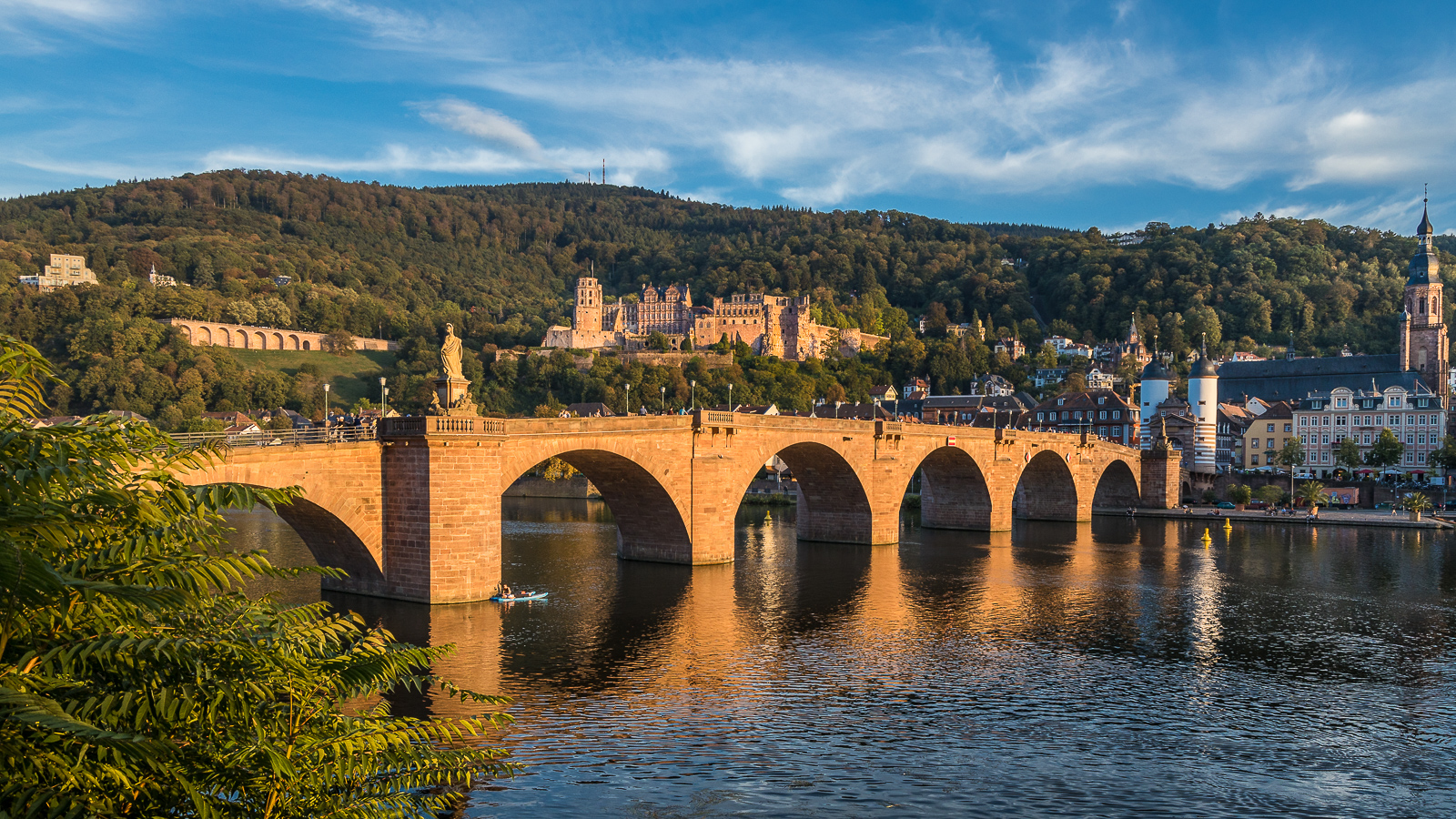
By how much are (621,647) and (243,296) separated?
12917cm

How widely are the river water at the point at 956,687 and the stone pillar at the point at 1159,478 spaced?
34509mm

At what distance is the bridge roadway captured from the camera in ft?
97.5

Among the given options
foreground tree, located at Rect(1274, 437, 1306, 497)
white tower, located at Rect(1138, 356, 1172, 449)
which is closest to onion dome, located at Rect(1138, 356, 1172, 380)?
white tower, located at Rect(1138, 356, 1172, 449)

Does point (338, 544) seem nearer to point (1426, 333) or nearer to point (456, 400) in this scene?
point (456, 400)

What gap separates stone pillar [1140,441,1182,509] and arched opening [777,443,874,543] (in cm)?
3778

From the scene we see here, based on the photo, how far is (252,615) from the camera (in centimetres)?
709

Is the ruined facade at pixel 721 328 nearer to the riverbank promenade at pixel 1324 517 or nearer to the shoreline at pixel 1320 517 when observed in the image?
the shoreline at pixel 1320 517

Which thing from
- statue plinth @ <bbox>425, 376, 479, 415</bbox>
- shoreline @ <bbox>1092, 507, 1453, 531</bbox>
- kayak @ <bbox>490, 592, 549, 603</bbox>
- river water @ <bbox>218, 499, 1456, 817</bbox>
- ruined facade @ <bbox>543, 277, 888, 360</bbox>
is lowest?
shoreline @ <bbox>1092, 507, 1453, 531</bbox>

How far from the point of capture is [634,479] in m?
39.3

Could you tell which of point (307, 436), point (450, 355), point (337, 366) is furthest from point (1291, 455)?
point (337, 366)

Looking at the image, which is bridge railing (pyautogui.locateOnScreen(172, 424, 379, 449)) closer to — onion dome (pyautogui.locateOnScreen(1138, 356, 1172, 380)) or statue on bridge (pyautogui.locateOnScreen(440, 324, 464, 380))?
statue on bridge (pyautogui.locateOnScreen(440, 324, 464, 380))

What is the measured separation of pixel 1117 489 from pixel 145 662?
3227 inches

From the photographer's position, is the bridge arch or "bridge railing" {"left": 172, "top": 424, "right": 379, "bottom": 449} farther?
the bridge arch

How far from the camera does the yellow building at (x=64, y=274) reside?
116688 mm
